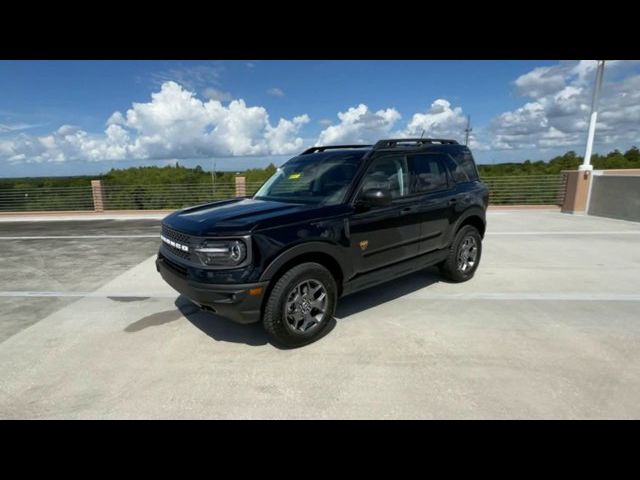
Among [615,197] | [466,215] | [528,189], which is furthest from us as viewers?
[528,189]

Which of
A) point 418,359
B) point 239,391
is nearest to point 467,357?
point 418,359

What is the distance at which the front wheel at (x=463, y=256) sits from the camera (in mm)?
4664

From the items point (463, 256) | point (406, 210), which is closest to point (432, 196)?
point (406, 210)

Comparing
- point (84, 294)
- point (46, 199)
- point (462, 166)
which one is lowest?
point (84, 294)

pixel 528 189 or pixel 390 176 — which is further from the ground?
pixel 390 176

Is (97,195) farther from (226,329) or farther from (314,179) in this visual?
(314,179)

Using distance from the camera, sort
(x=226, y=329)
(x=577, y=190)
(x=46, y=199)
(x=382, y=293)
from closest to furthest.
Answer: (x=226, y=329), (x=382, y=293), (x=577, y=190), (x=46, y=199)

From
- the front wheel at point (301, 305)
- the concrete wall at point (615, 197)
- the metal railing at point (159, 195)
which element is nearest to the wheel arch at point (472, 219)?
the front wheel at point (301, 305)

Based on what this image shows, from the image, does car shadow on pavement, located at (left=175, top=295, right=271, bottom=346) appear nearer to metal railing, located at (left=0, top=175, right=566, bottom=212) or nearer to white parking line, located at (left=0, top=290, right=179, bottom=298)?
white parking line, located at (left=0, top=290, right=179, bottom=298)

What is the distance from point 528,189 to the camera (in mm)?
13859

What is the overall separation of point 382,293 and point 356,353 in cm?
157

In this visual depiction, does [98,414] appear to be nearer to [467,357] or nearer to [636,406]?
[467,357]

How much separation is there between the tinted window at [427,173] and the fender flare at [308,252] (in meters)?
1.38

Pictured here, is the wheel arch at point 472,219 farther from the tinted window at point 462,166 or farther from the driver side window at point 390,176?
the driver side window at point 390,176
